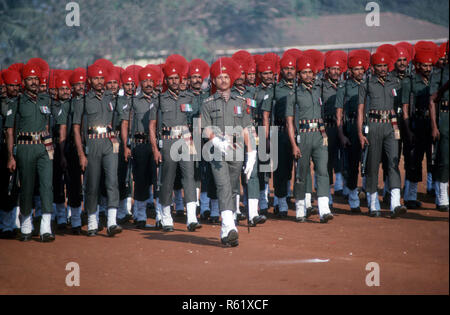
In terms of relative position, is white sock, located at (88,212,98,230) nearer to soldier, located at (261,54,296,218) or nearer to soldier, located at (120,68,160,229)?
soldier, located at (120,68,160,229)

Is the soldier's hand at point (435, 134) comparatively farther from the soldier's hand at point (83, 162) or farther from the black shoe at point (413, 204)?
the soldier's hand at point (83, 162)

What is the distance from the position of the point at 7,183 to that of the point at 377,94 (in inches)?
228

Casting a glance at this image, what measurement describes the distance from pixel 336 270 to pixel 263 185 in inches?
183

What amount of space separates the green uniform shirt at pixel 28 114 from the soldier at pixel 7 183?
1.56 feet

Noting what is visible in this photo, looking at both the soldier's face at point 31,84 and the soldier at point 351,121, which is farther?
the soldier at point 351,121

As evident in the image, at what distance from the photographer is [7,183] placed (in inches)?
454

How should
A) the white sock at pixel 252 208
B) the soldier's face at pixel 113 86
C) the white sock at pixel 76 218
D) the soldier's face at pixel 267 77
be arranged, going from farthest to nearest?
the soldier's face at pixel 267 77 → the soldier's face at pixel 113 86 → the white sock at pixel 76 218 → the white sock at pixel 252 208

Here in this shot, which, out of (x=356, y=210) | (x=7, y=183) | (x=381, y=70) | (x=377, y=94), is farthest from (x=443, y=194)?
(x=7, y=183)

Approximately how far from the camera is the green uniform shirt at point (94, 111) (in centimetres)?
1095

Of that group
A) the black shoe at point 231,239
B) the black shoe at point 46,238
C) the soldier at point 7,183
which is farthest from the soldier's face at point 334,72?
the black shoe at point 46,238

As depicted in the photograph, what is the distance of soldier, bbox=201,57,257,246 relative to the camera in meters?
9.66

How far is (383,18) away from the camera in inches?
1761

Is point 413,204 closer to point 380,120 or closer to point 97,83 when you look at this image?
point 380,120

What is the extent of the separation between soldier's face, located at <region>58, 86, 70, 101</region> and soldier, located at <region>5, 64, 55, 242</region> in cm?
113
